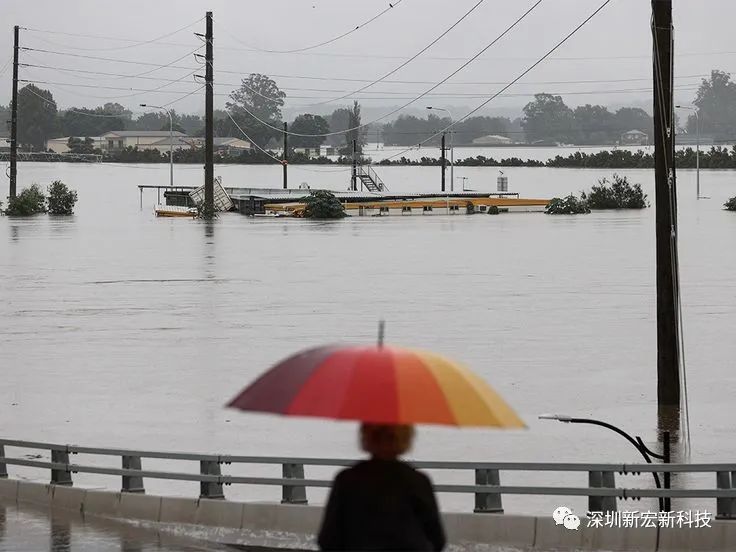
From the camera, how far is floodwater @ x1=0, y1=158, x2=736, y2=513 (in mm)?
16609

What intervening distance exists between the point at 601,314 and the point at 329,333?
6741mm

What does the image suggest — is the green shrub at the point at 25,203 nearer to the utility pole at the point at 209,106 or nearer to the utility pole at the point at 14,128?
the utility pole at the point at 14,128

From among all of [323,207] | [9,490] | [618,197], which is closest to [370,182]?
[618,197]

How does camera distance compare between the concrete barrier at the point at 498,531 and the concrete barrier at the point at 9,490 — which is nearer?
the concrete barrier at the point at 498,531

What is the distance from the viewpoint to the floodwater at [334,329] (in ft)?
54.5

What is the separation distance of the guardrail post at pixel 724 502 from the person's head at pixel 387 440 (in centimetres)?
672

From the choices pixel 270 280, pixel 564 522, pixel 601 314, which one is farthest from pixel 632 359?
pixel 270 280

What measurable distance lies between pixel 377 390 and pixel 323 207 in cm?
7956

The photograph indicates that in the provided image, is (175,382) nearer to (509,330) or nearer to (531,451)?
(531,451)

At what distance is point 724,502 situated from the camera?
11.5 m

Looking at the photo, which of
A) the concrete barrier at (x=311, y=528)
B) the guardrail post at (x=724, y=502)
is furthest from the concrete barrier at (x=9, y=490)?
the guardrail post at (x=724, y=502)

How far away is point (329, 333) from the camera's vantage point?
26.5 m

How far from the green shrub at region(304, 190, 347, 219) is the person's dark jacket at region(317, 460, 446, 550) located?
79343 millimetres

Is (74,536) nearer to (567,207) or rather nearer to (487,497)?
(487,497)
